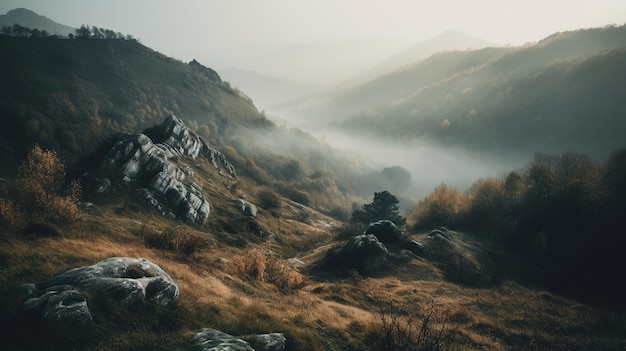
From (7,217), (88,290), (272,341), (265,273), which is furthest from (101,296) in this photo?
(265,273)

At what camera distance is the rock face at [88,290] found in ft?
30.6

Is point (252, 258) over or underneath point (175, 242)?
underneath

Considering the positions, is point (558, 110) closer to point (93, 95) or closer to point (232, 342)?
point (232, 342)

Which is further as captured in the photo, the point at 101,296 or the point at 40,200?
the point at 40,200

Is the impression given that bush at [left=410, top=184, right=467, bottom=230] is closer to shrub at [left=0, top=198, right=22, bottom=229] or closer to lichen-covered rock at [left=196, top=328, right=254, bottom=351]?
lichen-covered rock at [left=196, top=328, right=254, bottom=351]

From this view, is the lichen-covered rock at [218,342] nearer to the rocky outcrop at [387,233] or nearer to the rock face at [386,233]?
the rocky outcrop at [387,233]

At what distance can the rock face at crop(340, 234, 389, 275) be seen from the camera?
3540 cm

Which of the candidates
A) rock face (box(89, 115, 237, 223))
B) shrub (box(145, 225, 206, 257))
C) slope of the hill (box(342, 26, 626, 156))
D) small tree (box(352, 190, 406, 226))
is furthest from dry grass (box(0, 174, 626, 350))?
slope of the hill (box(342, 26, 626, 156))

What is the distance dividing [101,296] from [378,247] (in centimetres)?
3107

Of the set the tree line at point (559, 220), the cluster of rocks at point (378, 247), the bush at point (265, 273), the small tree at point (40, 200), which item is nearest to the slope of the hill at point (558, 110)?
the tree line at point (559, 220)

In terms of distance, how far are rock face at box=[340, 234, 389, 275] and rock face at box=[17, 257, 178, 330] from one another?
25.3 m

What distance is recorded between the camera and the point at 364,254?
36094 millimetres

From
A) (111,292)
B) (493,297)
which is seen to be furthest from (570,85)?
(111,292)

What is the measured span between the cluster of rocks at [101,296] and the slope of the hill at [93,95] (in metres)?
84.3
